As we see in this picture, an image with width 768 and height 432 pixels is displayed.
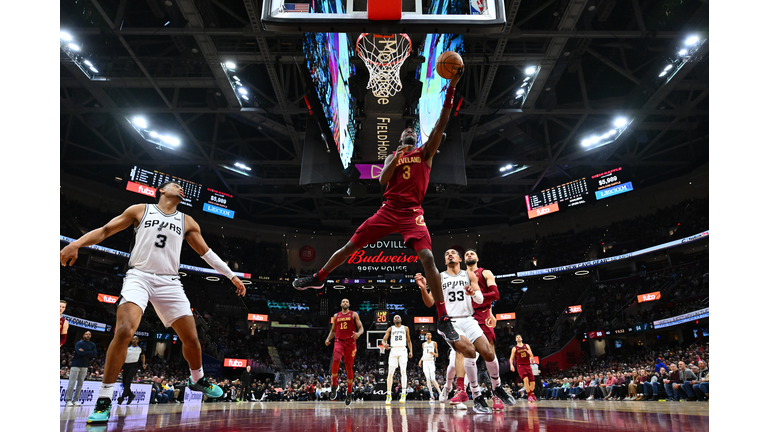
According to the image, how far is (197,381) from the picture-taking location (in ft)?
16.5

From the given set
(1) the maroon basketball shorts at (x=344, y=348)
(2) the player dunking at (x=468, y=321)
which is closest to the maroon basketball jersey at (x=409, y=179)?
(2) the player dunking at (x=468, y=321)

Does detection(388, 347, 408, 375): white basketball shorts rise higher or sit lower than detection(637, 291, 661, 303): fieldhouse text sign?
lower

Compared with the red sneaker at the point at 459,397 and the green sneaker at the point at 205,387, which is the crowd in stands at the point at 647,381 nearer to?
the red sneaker at the point at 459,397

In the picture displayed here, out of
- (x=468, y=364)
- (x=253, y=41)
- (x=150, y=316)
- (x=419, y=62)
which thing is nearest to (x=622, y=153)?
(x=419, y=62)

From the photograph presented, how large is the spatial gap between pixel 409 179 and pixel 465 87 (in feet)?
44.2

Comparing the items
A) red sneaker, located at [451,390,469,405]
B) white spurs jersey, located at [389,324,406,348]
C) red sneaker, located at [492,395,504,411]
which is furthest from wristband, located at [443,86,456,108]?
white spurs jersey, located at [389,324,406,348]

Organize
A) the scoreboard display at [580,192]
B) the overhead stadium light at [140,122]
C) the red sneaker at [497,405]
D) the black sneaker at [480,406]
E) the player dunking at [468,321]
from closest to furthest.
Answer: the black sneaker at [480,406]
the player dunking at [468,321]
the red sneaker at [497,405]
the overhead stadium light at [140,122]
the scoreboard display at [580,192]

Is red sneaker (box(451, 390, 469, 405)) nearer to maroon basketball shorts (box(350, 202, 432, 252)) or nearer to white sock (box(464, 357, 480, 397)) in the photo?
white sock (box(464, 357, 480, 397))

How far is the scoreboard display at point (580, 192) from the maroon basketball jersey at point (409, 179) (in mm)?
21056

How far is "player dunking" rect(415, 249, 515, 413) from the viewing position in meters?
6.15

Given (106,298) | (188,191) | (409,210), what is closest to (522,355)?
(409,210)

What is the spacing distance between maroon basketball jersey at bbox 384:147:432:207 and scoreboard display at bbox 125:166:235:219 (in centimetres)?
1926

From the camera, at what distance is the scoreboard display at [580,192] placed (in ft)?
76.3

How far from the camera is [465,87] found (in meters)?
17.7
